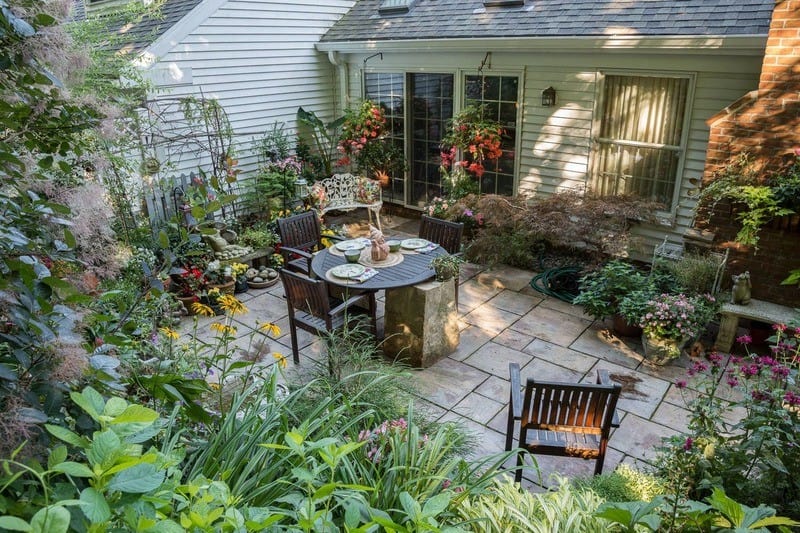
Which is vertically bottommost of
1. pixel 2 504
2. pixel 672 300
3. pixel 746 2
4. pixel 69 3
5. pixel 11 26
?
pixel 672 300

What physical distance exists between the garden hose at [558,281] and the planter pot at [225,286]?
11.8 ft

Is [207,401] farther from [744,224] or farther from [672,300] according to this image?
[744,224]

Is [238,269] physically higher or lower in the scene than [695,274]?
lower

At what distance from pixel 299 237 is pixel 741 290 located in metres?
4.63

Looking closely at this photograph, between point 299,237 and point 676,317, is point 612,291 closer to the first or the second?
point 676,317

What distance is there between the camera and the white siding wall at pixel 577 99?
6023 millimetres

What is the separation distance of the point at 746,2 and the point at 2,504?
729 centimetres

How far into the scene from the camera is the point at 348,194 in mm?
8797

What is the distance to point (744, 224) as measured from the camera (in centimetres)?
522

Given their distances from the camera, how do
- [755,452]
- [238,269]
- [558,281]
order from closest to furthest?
[755,452] < [238,269] < [558,281]

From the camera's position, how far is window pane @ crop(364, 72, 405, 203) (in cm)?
902

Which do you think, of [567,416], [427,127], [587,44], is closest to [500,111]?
[427,127]

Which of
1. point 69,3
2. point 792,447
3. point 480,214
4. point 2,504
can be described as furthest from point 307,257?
point 2,504

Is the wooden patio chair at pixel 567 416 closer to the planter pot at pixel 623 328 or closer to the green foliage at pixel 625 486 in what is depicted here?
the green foliage at pixel 625 486
